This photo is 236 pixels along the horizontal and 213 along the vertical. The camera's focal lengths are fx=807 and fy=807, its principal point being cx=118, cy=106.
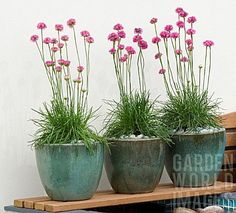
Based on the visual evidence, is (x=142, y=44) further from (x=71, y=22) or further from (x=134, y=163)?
(x=134, y=163)

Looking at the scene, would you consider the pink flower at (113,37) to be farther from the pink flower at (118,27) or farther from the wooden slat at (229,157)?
the wooden slat at (229,157)

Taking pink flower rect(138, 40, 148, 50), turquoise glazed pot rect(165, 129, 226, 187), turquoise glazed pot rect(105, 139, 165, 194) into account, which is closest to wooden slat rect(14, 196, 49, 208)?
turquoise glazed pot rect(105, 139, 165, 194)

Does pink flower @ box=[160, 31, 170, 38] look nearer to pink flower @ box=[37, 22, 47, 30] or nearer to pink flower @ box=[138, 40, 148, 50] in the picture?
pink flower @ box=[138, 40, 148, 50]

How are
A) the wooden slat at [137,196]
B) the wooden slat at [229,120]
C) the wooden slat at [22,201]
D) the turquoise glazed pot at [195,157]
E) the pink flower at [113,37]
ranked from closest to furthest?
the wooden slat at [137,196], the wooden slat at [22,201], the pink flower at [113,37], the turquoise glazed pot at [195,157], the wooden slat at [229,120]

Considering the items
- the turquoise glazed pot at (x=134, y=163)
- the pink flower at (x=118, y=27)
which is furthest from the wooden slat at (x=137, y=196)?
the pink flower at (x=118, y=27)

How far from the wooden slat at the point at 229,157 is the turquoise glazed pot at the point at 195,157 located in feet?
0.98

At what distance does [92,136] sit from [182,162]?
0.43 m

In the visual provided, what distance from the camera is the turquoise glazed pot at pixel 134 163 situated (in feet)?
8.79

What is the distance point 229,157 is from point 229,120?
0.15m

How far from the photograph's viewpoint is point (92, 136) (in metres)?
2.57

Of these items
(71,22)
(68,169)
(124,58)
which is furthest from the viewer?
(124,58)

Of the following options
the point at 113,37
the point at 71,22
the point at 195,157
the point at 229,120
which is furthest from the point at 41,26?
the point at 229,120

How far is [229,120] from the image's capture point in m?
3.20

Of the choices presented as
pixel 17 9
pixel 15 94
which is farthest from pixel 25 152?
pixel 17 9
